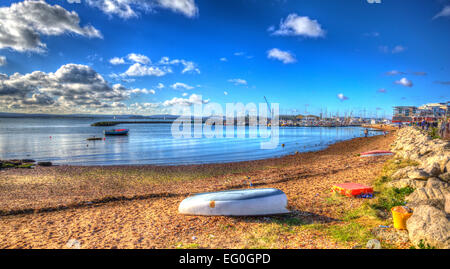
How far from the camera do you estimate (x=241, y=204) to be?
6859 mm

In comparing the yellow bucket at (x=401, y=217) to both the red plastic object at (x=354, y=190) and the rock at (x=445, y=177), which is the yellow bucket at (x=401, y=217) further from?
the rock at (x=445, y=177)

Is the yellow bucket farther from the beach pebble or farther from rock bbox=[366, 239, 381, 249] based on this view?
the beach pebble

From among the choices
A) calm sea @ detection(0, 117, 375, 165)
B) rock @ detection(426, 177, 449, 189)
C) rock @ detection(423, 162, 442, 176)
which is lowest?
calm sea @ detection(0, 117, 375, 165)

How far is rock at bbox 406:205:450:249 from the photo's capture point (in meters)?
4.00

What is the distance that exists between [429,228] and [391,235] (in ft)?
2.49

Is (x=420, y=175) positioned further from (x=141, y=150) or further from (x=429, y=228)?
(x=141, y=150)

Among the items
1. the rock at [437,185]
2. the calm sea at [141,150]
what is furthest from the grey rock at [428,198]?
the calm sea at [141,150]

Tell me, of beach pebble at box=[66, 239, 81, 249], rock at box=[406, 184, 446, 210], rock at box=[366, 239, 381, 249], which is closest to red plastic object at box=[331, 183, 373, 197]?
rock at box=[406, 184, 446, 210]

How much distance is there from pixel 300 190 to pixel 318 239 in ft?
15.7

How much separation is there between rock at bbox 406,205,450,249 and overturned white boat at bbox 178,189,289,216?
316 cm

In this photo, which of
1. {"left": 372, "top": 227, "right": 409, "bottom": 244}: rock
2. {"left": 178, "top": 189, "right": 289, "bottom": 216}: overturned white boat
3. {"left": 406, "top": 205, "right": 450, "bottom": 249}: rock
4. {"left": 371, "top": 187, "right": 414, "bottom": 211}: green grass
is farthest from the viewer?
{"left": 178, "top": 189, "right": 289, "bottom": 216}: overturned white boat

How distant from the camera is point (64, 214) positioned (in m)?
8.06
